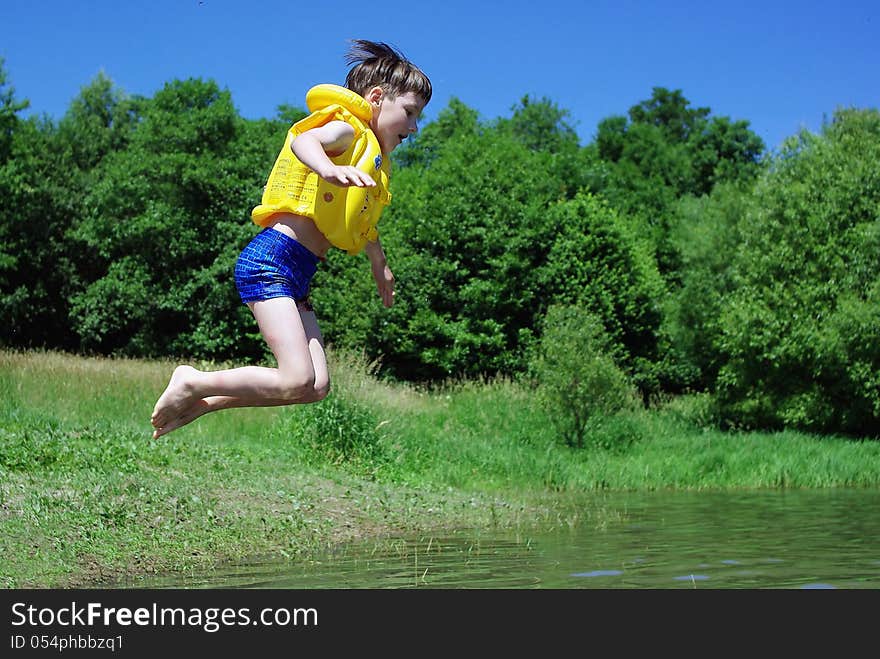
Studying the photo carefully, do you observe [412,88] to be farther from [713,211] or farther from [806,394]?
[713,211]

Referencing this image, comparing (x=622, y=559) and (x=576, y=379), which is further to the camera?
(x=576, y=379)

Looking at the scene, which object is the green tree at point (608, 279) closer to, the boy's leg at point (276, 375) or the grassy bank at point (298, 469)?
the grassy bank at point (298, 469)

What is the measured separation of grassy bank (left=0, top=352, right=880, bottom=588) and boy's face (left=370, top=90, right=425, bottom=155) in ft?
13.4

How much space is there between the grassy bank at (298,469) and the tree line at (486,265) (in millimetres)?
3575

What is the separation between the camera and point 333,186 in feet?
15.6

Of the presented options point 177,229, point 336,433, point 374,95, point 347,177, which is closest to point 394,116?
point 374,95

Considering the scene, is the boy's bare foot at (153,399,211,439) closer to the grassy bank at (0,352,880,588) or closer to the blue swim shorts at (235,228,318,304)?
the blue swim shorts at (235,228,318,304)

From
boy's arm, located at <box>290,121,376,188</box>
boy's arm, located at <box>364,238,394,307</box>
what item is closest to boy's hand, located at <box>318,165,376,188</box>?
boy's arm, located at <box>290,121,376,188</box>

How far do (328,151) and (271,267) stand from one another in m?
0.58

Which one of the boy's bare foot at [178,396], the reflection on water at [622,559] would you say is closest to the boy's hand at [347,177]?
the boy's bare foot at [178,396]

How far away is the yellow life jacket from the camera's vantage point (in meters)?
4.76

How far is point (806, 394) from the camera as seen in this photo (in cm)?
2508

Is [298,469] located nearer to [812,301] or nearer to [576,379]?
[576,379]

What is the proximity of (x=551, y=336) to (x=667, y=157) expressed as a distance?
1261 inches
